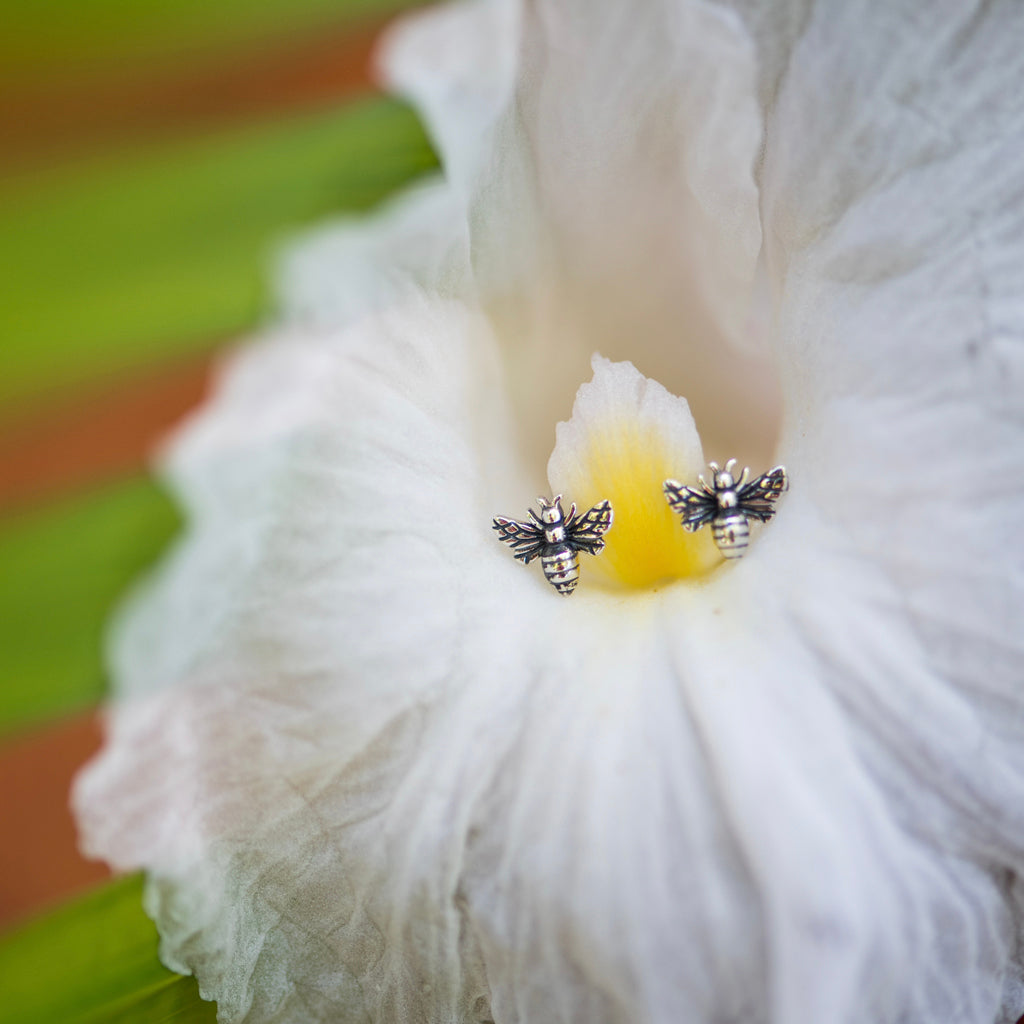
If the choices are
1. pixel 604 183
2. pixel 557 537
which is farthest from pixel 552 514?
pixel 604 183

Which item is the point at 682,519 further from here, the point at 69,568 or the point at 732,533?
the point at 69,568

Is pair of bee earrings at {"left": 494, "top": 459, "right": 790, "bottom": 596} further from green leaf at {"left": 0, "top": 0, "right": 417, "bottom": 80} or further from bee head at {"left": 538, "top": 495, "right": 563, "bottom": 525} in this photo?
green leaf at {"left": 0, "top": 0, "right": 417, "bottom": 80}

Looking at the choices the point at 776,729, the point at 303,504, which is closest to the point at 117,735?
the point at 303,504

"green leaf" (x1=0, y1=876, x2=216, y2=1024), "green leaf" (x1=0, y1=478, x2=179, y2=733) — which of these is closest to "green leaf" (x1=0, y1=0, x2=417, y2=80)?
"green leaf" (x1=0, y1=478, x2=179, y2=733)

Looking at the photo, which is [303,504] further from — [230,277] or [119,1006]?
[119,1006]

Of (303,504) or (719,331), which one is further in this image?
(719,331)

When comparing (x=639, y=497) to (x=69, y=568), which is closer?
(x=69, y=568)

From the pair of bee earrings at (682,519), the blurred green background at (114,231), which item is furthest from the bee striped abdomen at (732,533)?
the blurred green background at (114,231)
